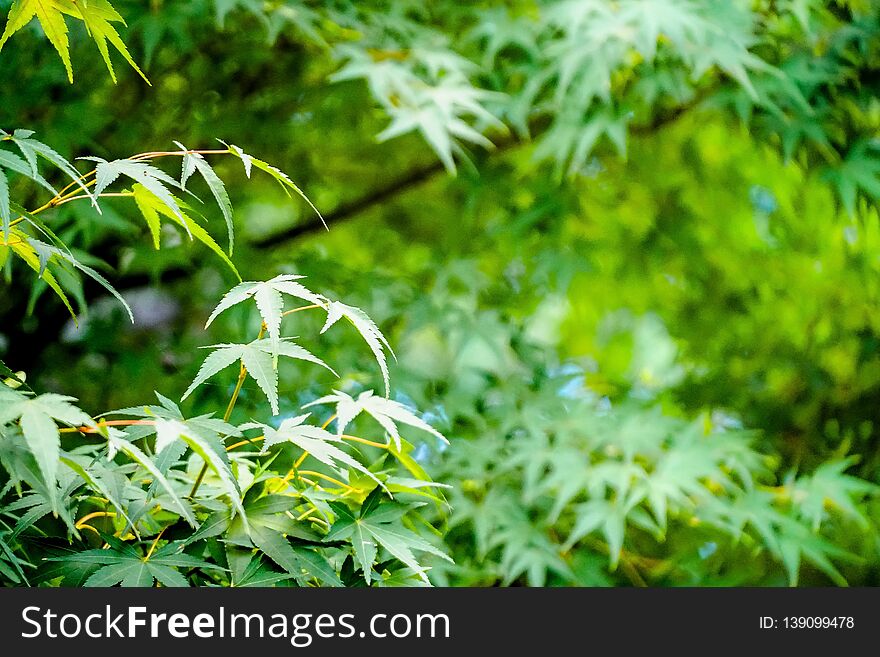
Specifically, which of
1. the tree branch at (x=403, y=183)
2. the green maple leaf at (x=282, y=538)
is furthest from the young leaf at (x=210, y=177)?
the tree branch at (x=403, y=183)

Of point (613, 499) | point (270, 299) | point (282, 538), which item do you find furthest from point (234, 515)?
point (613, 499)

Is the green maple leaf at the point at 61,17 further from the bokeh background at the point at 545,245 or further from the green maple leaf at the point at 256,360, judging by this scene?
the bokeh background at the point at 545,245

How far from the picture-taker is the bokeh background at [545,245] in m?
1.44

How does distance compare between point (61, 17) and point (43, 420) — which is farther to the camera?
point (61, 17)

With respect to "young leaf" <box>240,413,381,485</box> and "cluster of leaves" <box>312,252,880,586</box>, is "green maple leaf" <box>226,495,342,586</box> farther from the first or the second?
"cluster of leaves" <box>312,252,880,586</box>

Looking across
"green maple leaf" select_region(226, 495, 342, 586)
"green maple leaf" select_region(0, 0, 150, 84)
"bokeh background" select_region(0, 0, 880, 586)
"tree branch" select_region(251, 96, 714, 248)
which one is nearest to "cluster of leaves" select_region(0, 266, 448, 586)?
"green maple leaf" select_region(226, 495, 342, 586)

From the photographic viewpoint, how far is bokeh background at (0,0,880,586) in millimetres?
1444

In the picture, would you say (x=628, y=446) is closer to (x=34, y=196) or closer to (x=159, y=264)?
(x=159, y=264)

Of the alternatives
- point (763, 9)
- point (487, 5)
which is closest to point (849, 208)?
point (763, 9)

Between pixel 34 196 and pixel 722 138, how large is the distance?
146 cm

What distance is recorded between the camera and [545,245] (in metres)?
1.73

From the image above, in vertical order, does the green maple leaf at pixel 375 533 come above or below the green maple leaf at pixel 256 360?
below

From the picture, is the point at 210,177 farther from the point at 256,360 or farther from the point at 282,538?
the point at 282,538

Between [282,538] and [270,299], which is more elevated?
[270,299]
